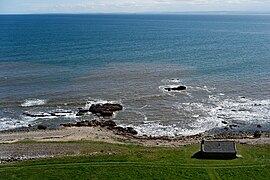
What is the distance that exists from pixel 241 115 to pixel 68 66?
60.5m

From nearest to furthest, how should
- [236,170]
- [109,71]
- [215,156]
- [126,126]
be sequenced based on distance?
[236,170]
[215,156]
[126,126]
[109,71]

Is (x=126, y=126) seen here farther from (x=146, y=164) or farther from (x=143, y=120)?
(x=146, y=164)

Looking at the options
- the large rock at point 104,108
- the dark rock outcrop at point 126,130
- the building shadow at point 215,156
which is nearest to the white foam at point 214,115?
the dark rock outcrop at point 126,130

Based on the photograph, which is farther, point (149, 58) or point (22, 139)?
point (149, 58)

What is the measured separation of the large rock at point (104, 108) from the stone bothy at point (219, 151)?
27.7 meters

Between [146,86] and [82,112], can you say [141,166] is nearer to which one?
[82,112]

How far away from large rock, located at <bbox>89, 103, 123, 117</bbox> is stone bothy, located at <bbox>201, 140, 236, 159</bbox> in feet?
91.0

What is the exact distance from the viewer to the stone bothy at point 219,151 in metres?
51.3

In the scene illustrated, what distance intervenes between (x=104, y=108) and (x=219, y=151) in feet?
104

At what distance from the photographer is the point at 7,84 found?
94.9 metres

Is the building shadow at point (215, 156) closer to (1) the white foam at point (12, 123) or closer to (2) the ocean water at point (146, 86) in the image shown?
(2) the ocean water at point (146, 86)

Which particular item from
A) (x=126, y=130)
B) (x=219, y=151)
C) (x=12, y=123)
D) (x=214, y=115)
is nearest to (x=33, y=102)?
(x=12, y=123)

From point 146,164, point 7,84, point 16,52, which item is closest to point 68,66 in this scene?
point 7,84

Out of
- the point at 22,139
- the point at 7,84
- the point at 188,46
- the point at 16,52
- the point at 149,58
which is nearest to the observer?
the point at 22,139
